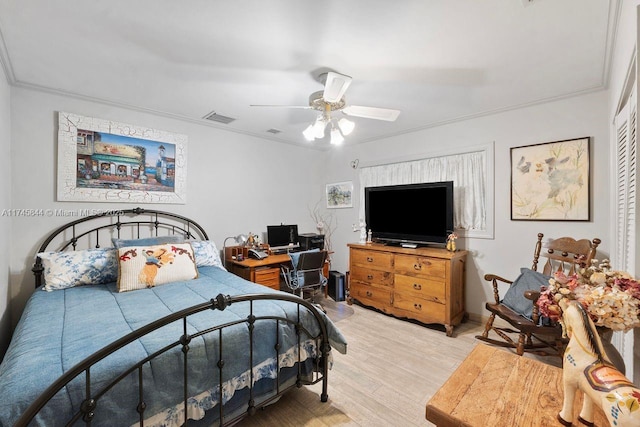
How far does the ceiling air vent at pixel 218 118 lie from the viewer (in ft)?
10.9

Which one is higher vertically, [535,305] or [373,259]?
[373,259]

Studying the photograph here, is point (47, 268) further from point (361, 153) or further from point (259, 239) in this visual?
point (361, 153)

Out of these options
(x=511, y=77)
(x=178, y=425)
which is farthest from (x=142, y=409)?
(x=511, y=77)

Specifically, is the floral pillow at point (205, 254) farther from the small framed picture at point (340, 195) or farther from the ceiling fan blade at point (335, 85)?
the small framed picture at point (340, 195)

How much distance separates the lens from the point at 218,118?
3.45 meters

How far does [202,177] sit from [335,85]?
2.37 metres

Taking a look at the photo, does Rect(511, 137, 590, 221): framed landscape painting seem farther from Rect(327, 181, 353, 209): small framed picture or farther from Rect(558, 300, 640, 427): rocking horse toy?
Rect(558, 300, 640, 427): rocking horse toy

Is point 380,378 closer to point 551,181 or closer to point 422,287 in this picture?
point 422,287

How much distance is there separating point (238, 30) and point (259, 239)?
9.59 ft

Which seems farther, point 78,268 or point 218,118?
point 218,118

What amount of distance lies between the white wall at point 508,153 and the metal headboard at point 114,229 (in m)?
3.09

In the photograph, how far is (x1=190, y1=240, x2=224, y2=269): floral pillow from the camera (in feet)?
10.1

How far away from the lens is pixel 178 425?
1341mm

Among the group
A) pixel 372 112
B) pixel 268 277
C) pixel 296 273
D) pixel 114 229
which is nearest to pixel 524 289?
pixel 372 112
